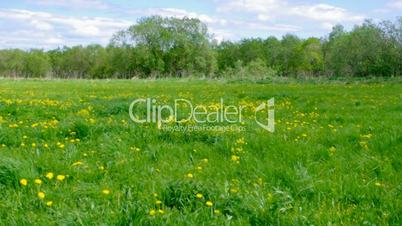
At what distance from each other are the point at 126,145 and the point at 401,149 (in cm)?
422

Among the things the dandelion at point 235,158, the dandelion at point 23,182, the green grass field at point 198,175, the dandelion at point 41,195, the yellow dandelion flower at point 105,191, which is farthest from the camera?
the dandelion at point 235,158

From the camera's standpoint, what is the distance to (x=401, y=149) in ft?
20.4

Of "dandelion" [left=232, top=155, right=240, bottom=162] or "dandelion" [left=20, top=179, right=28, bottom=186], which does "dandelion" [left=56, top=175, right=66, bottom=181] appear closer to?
"dandelion" [left=20, top=179, right=28, bottom=186]

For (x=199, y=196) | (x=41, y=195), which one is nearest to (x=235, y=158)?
(x=199, y=196)

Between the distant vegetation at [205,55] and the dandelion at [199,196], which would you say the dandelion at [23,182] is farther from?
the distant vegetation at [205,55]

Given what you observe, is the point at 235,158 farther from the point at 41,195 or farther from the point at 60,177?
the point at 41,195

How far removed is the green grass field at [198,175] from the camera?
3795 millimetres

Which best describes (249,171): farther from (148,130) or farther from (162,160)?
(148,130)

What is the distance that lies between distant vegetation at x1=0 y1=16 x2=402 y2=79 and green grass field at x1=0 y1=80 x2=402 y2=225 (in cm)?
Answer: 3317

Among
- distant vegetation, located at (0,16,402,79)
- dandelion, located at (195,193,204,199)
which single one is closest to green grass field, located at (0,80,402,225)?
dandelion, located at (195,193,204,199)

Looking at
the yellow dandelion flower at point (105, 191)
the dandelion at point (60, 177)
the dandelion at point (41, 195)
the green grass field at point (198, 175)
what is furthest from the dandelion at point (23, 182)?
the yellow dandelion flower at point (105, 191)

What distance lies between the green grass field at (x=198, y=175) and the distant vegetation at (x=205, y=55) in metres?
33.2

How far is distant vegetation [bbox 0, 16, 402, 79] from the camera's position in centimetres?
4909

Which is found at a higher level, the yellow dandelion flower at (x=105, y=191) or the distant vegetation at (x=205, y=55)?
the distant vegetation at (x=205, y=55)
